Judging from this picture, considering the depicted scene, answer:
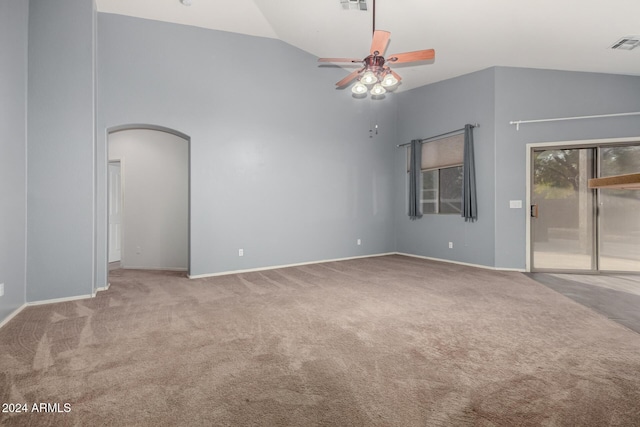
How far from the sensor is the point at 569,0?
3.28 meters

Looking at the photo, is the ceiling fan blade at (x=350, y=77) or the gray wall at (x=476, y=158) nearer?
the ceiling fan blade at (x=350, y=77)

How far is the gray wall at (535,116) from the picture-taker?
4.74m

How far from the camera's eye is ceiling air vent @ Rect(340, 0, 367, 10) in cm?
379

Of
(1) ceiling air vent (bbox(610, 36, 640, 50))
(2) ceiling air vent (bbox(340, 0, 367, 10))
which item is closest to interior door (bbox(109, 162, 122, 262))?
(2) ceiling air vent (bbox(340, 0, 367, 10))

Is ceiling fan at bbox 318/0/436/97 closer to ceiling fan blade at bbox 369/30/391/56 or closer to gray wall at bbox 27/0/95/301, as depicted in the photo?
ceiling fan blade at bbox 369/30/391/56

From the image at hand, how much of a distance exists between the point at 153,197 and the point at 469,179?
→ 564 centimetres

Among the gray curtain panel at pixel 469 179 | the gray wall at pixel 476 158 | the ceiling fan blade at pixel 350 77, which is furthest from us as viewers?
the gray curtain panel at pixel 469 179

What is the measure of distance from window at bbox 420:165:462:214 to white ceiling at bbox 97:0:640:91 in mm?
1878

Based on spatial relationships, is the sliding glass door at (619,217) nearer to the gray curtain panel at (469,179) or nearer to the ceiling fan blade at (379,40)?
the gray curtain panel at (469,179)

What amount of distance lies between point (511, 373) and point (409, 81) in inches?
219

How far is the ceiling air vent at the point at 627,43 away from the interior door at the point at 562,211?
1.45m

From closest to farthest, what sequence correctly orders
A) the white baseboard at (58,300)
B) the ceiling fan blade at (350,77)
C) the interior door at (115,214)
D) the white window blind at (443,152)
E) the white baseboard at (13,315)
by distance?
the white baseboard at (13,315) < the white baseboard at (58,300) < the ceiling fan blade at (350,77) < the white window blind at (443,152) < the interior door at (115,214)

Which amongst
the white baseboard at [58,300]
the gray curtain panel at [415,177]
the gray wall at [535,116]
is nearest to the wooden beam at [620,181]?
the gray wall at [535,116]

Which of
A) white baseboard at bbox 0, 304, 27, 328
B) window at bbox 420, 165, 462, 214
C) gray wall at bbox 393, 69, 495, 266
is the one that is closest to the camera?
white baseboard at bbox 0, 304, 27, 328
